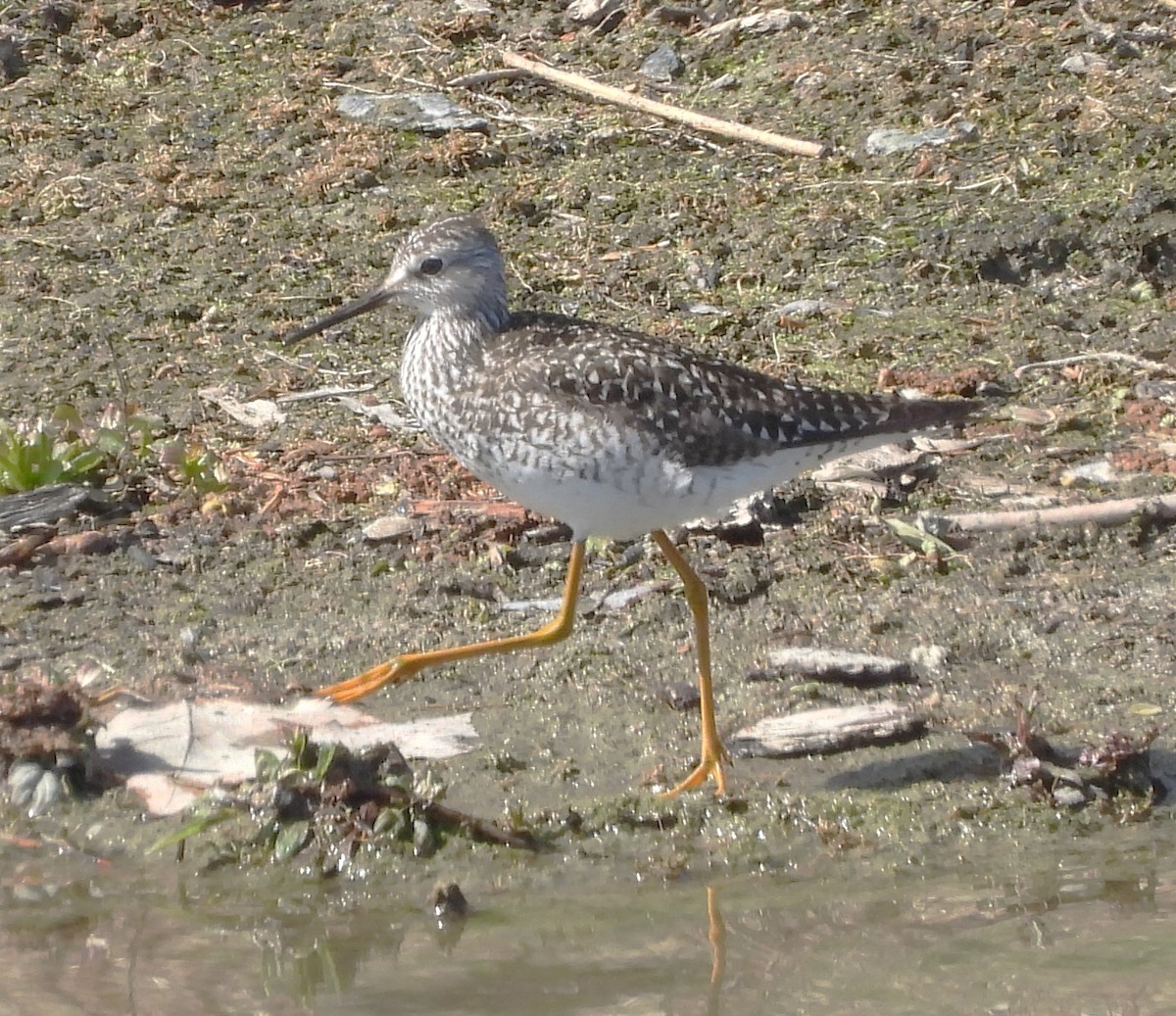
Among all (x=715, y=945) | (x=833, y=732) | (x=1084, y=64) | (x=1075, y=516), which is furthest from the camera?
(x=1084, y=64)

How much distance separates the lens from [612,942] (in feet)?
16.1

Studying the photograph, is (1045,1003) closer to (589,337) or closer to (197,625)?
(589,337)

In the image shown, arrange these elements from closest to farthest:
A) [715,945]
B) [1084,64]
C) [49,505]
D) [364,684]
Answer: [715,945], [364,684], [49,505], [1084,64]

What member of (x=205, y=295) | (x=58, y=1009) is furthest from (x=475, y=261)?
(x=58, y=1009)

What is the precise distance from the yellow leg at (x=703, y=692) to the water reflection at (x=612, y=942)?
433mm

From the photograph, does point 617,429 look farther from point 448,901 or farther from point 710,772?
point 448,901

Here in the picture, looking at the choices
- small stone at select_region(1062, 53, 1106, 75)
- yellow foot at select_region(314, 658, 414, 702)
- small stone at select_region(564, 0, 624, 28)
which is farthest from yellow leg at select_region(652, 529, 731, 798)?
small stone at select_region(564, 0, 624, 28)

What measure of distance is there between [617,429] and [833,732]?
122 cm

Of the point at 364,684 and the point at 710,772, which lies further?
the point at 364,684

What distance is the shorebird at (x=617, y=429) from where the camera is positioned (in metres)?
5.88

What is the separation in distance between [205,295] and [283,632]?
292 cm

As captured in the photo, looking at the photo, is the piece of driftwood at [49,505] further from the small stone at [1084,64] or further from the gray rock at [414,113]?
the small stone at [1084,64]

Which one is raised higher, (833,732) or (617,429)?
(617,429)

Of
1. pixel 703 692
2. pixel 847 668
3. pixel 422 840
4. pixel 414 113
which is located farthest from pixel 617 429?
pixel 414 113
